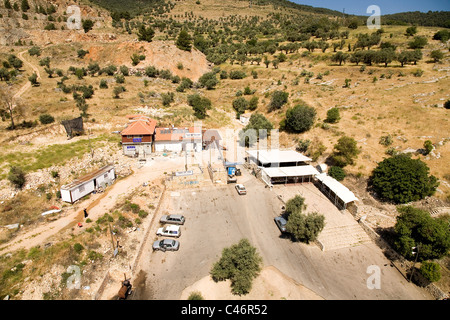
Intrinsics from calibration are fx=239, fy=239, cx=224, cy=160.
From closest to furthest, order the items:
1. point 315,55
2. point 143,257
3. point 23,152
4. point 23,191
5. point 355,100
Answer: point 143,257 → point 23,191 → point 23,152 → point 355,100 → point 315,55

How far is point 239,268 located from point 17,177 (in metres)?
26.6

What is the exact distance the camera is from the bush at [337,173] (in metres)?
32.2

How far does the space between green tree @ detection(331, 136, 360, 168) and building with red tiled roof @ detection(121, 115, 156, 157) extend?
93.0ft

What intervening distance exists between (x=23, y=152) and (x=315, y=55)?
7970 centimetres

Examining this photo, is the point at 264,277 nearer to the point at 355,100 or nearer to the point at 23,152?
the point at 23,152

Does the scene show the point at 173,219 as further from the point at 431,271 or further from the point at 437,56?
the point at 437,56

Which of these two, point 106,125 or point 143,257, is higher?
point 106,125

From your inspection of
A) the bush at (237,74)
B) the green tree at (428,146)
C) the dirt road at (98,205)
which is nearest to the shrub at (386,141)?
the green tree at (428,146)

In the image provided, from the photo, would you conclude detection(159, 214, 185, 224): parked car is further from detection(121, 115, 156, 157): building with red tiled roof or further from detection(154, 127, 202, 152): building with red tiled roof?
detection(154, 127, 202, 152): building with red tiled roof

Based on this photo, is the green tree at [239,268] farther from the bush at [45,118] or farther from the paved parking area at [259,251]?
the bush at [45,118]

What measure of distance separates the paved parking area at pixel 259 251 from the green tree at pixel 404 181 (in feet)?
24.8

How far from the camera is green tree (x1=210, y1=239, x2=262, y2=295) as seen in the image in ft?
61.4

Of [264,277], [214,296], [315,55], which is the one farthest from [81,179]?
[315,55]

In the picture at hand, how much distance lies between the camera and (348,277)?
20469 mm
